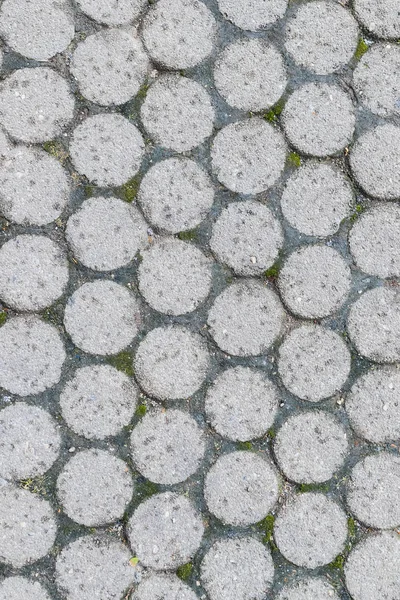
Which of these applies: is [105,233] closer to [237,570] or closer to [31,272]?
[31,272]

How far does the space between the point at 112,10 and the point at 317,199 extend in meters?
1.11

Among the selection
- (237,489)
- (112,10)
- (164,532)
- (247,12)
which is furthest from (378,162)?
(164,532)

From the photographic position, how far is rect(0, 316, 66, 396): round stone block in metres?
2.67

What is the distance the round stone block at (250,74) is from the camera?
110 inches

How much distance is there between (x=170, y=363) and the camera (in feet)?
8.95

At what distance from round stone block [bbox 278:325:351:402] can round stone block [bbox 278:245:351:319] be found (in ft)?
0.27

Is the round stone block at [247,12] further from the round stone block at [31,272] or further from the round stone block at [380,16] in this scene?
the round stone block at [31,272]

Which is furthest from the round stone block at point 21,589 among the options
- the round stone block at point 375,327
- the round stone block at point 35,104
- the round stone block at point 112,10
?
the round stone block at point 112,10

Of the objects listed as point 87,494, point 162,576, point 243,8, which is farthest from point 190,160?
point 162,576

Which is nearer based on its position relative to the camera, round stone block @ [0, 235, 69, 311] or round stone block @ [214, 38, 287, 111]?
round stone block @ [0, 235, 69, 311]

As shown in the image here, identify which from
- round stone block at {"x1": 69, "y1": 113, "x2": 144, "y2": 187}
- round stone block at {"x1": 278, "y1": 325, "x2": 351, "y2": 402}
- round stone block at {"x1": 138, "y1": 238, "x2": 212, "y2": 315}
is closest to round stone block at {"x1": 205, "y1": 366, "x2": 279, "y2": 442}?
round stone block at {"x1": 278, "y1": 325, "x2": 351, "y2": 402}

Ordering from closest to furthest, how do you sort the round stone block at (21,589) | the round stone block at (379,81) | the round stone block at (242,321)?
the round stone block at (21,589)
the round stone block at (242,321)
the round stone block at (379,81)

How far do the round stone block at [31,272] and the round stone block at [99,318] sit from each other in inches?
3.5

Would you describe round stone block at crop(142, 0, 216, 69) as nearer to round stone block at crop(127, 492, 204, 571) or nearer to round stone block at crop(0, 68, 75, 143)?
round stone block at crop(0, 68, 75, 143)
